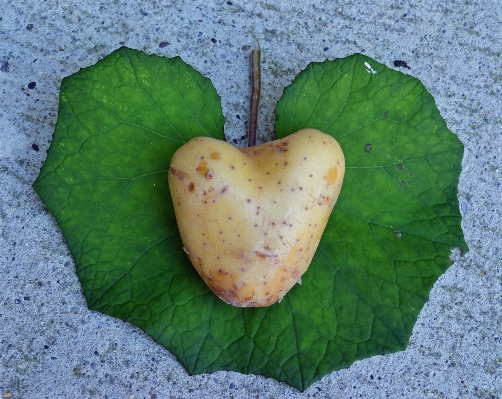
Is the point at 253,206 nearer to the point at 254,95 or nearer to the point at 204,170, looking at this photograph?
the point at 204,170

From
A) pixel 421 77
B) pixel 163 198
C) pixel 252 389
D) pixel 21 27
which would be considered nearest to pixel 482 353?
pixel 252 389

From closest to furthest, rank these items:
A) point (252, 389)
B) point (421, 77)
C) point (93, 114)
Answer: point (93, 114) < point (252, 389) < point (421, 77)

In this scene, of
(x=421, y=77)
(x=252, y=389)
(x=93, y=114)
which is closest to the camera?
(x=93, y=114)

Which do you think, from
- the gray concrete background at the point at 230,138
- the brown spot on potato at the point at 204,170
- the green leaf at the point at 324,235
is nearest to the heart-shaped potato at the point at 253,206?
the brown spot on potato at the point at 204,170

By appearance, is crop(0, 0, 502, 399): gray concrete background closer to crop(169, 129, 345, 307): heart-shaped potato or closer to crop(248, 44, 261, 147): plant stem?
crop(248, 44, 261, 147): plant stem

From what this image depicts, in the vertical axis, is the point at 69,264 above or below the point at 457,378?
above

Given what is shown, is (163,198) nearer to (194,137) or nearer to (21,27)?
(194,137)

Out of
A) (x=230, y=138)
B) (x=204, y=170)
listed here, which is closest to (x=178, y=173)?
(x=204, y=170)

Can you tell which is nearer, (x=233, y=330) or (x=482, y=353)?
(x=233, y=330)
